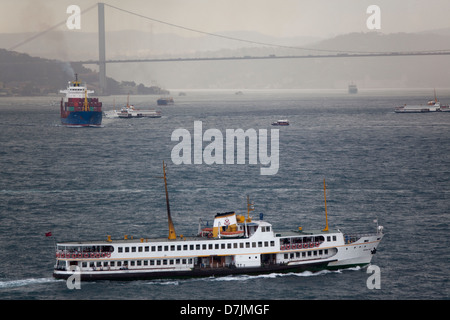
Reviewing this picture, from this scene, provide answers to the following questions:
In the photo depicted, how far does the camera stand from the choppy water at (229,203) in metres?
54.0

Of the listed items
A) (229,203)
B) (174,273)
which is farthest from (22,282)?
(229,203)

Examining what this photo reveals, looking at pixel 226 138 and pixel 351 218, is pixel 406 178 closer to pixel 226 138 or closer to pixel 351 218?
pixel 351 218

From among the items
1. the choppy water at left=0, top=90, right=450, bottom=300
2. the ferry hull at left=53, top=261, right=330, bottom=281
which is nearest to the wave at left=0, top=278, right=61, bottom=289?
the choppy water at left=0, top=90, right=450, bottom=300

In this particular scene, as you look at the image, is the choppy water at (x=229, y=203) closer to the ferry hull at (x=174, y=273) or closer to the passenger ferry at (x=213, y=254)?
the ferry hull at (x=174, y=273)

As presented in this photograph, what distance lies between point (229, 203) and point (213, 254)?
26.4 meters

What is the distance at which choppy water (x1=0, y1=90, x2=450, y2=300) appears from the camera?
5400 cm

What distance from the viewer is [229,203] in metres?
81.9

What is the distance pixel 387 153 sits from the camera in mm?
129500

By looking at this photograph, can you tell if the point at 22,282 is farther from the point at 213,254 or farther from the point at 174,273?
the point at 213,254

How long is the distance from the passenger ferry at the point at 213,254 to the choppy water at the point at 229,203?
27.6 inches

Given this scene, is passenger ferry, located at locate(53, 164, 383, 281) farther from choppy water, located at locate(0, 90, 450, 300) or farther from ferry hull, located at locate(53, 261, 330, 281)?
choppy water, located at locate(0, 90, 450, 300)

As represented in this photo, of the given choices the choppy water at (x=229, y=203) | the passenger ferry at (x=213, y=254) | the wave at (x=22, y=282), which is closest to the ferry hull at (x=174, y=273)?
the passenger ferry at (x=213, y=254)

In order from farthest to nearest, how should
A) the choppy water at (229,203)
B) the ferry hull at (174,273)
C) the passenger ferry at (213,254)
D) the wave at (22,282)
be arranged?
1. the passenger ferry at (213,254)
2. the ferry hull at (174,273)
3. the wave at (22,282)
4. the choppy water at (229,203)
